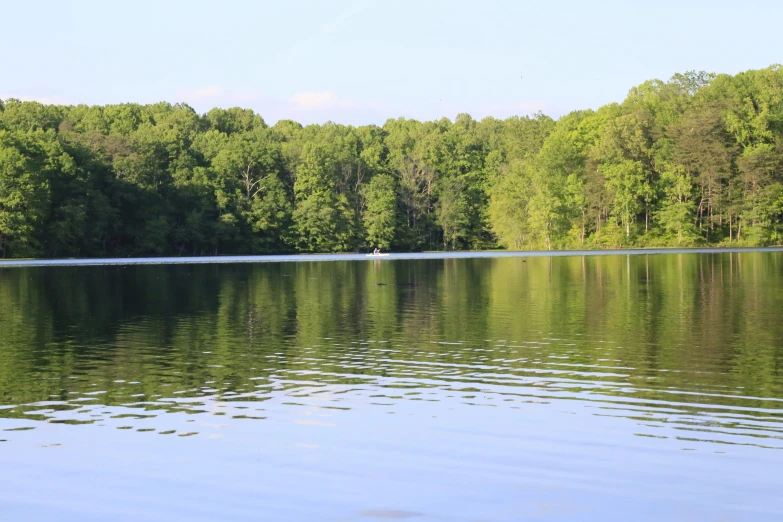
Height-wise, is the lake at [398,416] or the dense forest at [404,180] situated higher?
the dense forest at [404,180]

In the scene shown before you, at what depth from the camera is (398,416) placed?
15.7 metres

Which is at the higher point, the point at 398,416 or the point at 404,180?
the point at 404,180

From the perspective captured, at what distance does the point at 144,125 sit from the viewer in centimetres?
13600

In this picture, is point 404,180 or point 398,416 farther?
point 404,180

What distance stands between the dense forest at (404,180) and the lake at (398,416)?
8316 cm

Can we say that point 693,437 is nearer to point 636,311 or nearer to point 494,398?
point 494,398

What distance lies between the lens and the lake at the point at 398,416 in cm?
1109

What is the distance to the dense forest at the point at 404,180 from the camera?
367 ft

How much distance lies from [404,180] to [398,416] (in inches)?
5088

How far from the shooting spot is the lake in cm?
1109

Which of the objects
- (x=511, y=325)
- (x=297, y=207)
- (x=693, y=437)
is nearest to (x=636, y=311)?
(x=511, y=325)

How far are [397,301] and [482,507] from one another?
29.5 metres

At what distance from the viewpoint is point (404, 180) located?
473ft

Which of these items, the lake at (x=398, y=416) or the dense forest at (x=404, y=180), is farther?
the dense forest at (x=404, y=180)
